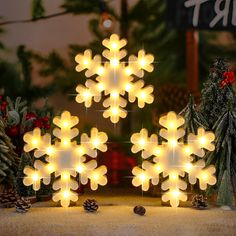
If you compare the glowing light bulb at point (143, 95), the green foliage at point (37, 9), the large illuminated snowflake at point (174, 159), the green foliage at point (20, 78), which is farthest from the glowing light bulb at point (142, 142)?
the green foliage at point (37, 9)

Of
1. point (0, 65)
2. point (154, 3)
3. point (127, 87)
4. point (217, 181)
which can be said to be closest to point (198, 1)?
point (154, 3)

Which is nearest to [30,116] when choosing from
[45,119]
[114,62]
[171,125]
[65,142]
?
[45,119]

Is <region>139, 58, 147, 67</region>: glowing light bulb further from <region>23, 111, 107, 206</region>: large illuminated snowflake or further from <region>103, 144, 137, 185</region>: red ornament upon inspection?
<region>103, 144, 137, 185</region>: red ornament

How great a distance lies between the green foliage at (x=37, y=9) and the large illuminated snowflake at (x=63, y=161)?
22.2 inches

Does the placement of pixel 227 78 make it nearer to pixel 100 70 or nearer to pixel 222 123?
pixel 222 123

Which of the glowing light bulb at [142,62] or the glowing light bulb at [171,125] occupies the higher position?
the glowing light bulb at [142,62]

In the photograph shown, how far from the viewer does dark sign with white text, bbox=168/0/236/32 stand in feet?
4.23

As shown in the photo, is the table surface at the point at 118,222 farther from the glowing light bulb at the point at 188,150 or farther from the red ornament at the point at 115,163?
the red ornament at the point at 115,163

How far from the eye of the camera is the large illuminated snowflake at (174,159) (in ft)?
3.51

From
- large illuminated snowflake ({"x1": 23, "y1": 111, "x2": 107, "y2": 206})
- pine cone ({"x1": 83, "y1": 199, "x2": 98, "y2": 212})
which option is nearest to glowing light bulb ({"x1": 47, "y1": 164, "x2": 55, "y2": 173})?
large illuminated snowflake ({"x1": 23, "y1": 111, "x2": 107, "y2": 206})

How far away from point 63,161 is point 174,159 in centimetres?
26

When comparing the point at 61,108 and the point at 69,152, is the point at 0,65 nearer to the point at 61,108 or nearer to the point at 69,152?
the point at 61,108

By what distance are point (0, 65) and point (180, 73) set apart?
601 mm

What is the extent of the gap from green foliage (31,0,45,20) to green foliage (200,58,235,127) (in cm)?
66
